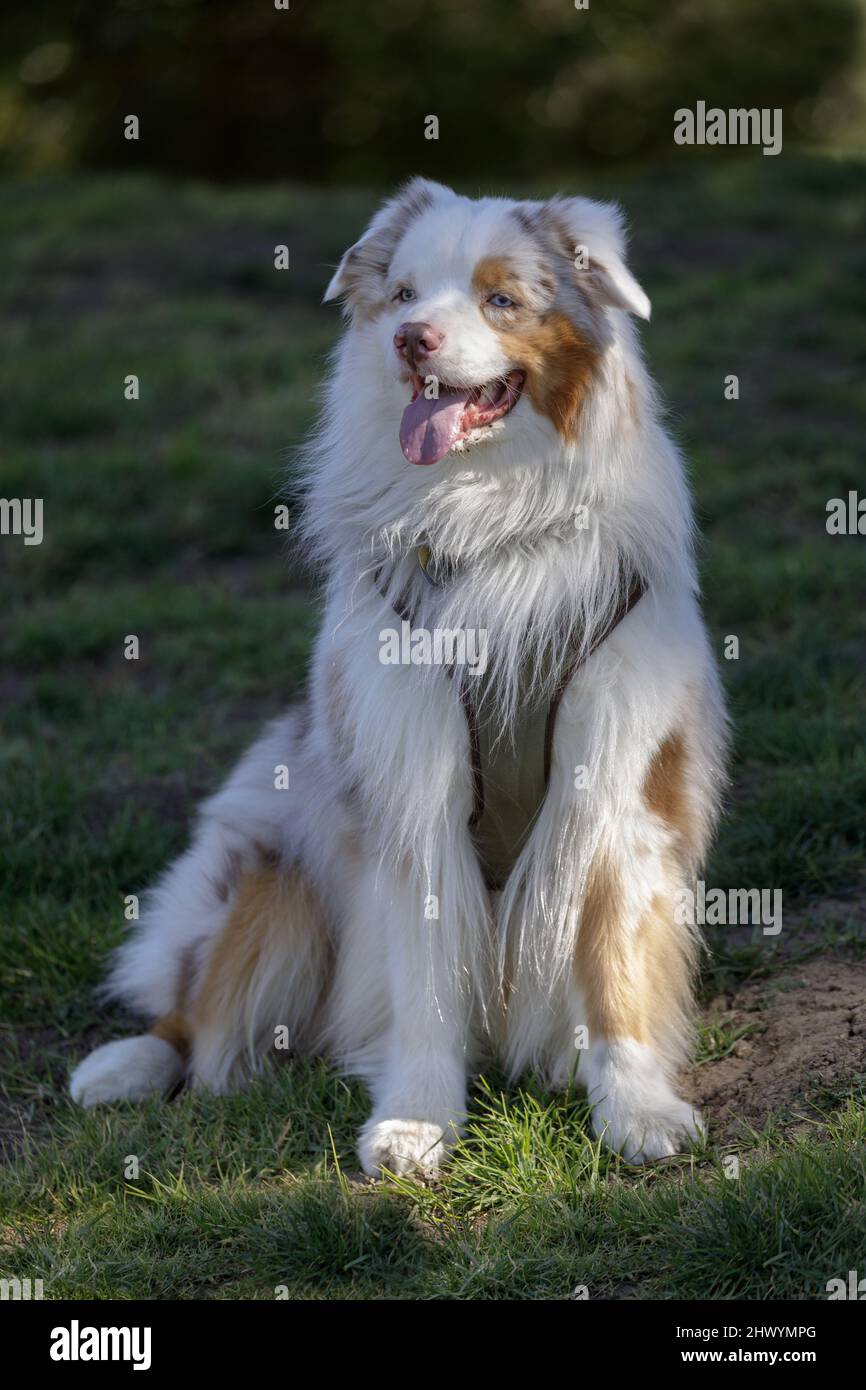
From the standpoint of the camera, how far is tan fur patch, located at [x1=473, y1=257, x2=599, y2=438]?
342 cm

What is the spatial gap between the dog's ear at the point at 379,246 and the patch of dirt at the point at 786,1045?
2061 millimetres

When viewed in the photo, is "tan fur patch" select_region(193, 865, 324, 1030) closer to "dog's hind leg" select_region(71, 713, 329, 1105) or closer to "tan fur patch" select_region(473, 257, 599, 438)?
"dog's hind leg" select_region(71, 713, 329, 1105)

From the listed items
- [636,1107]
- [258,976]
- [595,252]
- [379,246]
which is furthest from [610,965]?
[379,246]

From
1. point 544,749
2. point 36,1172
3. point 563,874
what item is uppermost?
point 544,749

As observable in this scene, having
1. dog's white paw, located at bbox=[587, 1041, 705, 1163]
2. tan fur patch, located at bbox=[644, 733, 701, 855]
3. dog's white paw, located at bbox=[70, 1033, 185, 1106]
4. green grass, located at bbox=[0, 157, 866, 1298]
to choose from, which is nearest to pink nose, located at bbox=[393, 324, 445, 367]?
tan fur patch, located at bbox=[644, 733, 701, 855]

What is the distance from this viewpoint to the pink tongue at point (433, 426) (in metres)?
3.37

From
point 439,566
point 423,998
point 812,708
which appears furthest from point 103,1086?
point 812,708

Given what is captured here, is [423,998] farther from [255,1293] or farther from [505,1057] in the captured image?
[255,1293]

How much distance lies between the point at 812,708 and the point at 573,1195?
2.58 meters

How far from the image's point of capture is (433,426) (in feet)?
11.1

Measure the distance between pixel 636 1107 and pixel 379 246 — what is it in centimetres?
212

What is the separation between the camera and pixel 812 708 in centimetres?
548

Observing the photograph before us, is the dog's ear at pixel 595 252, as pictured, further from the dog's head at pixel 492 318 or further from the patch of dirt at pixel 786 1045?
the patch of dirt at pixel 786 1045

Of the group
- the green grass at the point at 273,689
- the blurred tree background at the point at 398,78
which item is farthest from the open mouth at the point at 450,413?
the blurred tree background at the point at 398,78
